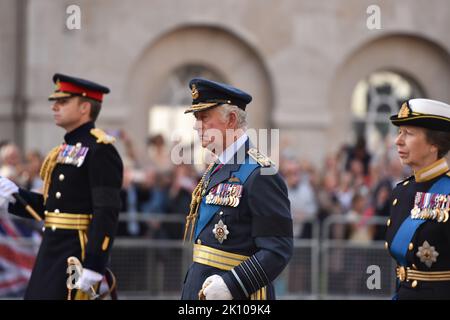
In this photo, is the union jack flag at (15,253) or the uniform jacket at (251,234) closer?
the uniform jacket at (251,234)

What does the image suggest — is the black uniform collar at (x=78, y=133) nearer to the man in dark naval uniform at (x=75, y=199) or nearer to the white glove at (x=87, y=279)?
the man in dark naval uniform at (x=75, y=199)

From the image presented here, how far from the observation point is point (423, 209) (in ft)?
20.7

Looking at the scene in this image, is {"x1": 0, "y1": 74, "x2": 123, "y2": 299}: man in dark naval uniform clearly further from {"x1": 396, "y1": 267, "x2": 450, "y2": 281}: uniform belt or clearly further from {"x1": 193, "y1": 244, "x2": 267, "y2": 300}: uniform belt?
{"x1": 396, "y1": 267, "x2": 450, "y2": 281}: uniform belt

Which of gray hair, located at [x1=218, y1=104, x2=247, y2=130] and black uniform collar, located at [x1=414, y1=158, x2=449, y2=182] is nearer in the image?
gray hair, located at [x1=218, y1=104, x2=247, y2=130]

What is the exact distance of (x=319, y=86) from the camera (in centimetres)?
1908

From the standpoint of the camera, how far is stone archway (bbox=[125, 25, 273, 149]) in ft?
62.1

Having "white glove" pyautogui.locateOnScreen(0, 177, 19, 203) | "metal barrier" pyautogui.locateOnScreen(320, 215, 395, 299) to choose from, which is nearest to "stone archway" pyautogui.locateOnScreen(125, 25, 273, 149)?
"metal barrier" pyautogui.locateOnScreen(320, 215, 395, 299)

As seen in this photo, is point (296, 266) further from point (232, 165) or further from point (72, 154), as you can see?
point (232, 165)

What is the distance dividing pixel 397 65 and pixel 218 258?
46.8 ft

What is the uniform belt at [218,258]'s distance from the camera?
19.9 ft

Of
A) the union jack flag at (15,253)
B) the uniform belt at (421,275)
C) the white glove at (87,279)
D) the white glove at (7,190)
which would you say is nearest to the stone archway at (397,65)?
the union jack flag at (15,253)

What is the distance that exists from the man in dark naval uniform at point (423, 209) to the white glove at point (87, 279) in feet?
6.33

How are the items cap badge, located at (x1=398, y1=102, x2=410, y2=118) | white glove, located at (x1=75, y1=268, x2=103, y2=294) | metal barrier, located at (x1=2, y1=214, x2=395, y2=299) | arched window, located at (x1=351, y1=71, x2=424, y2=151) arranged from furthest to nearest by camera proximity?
arched window, located at (x1=351, y1=71, x2=424, y2=151)
metal barrier, located at (x1=2, y1=214, x2=395, y2=299)
white glove, located at (x1=75, y1=268, x2=103, y2=294)
cap badge, located at (x1=398, y1=102, x2=410, y2=118)

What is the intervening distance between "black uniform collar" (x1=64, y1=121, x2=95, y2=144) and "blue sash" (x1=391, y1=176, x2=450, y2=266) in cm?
235
